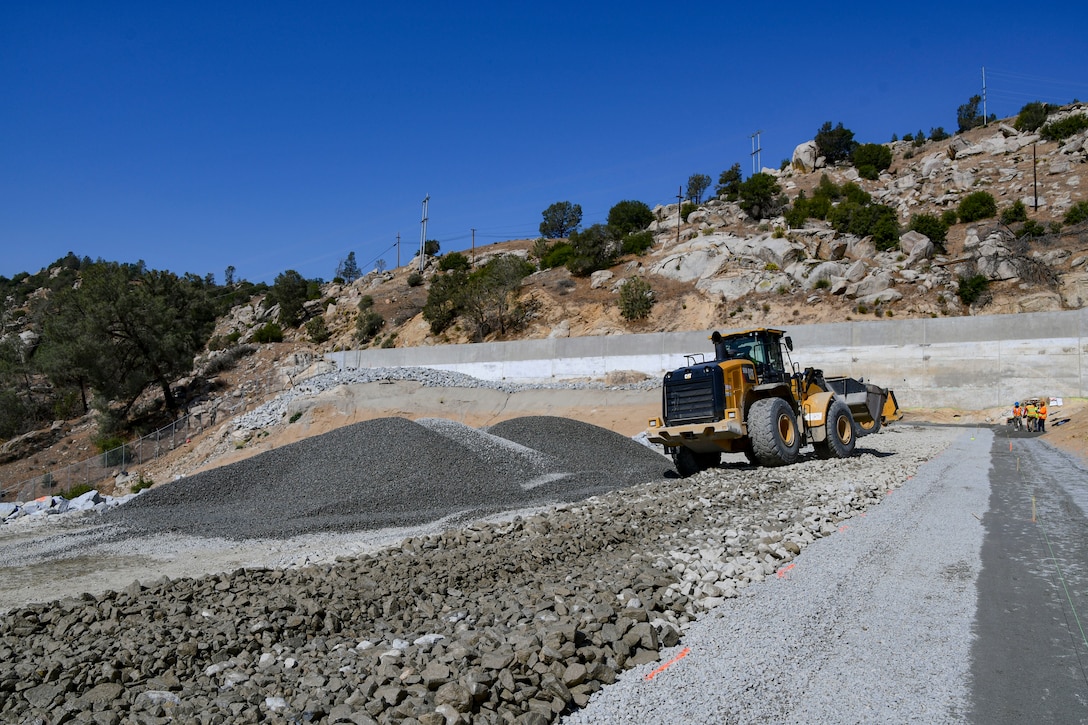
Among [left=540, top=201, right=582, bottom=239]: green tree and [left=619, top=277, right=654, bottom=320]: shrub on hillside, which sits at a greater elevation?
Answer: [left=540, top=201, right=582, bottom=239]: green tree

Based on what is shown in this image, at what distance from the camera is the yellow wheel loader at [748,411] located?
13461mm

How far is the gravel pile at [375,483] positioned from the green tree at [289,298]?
4732cm

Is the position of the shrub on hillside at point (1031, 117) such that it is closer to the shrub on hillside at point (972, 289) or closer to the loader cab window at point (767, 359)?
the shrub on hillside at point (972, 289)

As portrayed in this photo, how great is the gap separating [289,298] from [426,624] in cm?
6024

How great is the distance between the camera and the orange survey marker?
446 cm

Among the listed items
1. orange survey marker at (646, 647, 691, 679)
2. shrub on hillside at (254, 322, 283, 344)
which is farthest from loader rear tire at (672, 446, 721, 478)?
shrub on hillside at (254, 322, 283, 344)

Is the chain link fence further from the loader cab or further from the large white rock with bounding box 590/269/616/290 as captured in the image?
the large white rock with bounding box 590/269/616/290

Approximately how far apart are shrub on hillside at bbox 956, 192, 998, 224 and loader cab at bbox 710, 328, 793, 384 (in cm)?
4118

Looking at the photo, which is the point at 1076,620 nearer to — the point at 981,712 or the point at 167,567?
the point at 981,712

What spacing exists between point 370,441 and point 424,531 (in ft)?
17.1

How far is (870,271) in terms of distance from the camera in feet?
134

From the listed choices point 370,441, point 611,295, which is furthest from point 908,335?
point 370,441

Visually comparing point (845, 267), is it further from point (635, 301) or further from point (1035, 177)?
point (1035, 177)

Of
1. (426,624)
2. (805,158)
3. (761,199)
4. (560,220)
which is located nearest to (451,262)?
(560,220)
